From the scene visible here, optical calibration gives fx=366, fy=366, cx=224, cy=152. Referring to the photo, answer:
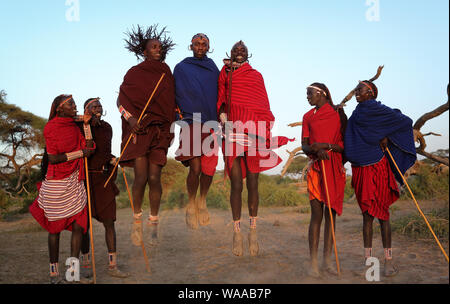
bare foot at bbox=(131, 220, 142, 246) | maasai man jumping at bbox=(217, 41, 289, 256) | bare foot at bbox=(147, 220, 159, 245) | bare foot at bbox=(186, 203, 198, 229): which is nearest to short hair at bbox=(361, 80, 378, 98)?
maasai man jumping at bbox=(217, 41, 289, 256)

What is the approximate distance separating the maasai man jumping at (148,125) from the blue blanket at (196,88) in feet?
0.50

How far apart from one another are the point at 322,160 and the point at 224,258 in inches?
90.8

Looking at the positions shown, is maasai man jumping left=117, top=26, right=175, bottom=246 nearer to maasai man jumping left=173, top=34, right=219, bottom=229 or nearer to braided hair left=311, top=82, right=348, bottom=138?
maasai man jumping left=173, top=34, right=219, bottom=229

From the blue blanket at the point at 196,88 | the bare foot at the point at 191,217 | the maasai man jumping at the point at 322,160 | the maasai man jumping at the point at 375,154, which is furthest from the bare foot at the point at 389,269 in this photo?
the blue blanket at the point at 196,88

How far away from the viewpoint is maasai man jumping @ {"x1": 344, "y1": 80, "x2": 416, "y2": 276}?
467cm

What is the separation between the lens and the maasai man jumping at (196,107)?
562cm

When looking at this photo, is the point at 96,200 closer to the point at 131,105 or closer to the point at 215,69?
the point at 131,105

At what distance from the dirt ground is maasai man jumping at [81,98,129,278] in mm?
479

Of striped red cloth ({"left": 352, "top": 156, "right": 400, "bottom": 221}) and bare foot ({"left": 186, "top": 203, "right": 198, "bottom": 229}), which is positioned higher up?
striped red cloth ({"left": 352, "top": 156, "right": 400, "bottom": 221})

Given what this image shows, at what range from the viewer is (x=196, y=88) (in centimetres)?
563

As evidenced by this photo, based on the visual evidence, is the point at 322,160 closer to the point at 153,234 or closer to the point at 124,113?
the point at 153,234

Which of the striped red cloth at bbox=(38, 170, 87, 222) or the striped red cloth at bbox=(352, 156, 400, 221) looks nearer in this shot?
the striped red cloth at bbox=(38, 170, 87, 222)

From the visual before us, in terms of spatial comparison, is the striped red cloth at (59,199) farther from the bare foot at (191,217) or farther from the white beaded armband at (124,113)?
the bare foot at (191,217)

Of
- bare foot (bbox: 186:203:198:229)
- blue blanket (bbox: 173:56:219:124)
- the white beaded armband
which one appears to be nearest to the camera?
the white beaded armband
